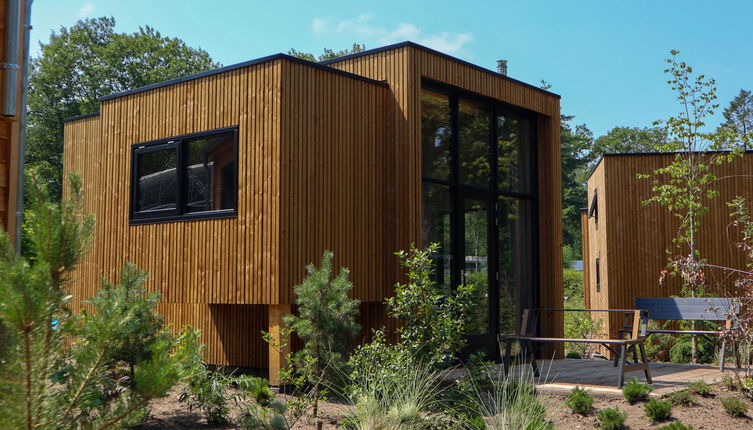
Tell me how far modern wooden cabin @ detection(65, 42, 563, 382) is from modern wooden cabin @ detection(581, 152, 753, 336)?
211 inches

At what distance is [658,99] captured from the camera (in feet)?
158

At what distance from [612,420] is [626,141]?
47625 millimetres

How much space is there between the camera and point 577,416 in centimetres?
664

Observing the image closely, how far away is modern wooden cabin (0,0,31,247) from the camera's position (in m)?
4.32

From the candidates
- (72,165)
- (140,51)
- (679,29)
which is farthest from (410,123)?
(140,51)

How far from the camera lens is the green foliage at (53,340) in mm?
2432

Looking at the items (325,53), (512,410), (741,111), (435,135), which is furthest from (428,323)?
(741,111)

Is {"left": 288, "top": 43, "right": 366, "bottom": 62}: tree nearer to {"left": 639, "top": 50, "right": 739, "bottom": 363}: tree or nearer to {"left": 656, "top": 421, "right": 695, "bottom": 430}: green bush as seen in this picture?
{"left": 639, "top": 50, "right": 739, "bottom": 363}: tree

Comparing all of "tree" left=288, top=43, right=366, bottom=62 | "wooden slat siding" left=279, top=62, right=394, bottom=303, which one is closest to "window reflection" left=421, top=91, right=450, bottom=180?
Result: "wooden slat siding" left=279, top=62, right=394, bottom=303

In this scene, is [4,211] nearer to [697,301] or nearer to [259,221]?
[259,221]

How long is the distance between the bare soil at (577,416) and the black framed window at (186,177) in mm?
2314

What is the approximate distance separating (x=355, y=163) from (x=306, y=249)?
131 centimetres

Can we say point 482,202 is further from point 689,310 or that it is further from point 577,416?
point 577,416

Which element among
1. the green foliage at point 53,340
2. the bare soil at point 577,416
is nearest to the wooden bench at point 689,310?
the bare soil at point 577,416
